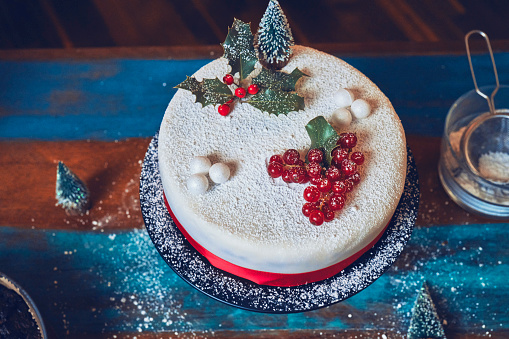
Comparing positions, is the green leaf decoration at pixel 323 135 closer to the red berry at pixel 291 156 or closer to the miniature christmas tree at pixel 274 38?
the red berry at pixel 291 156

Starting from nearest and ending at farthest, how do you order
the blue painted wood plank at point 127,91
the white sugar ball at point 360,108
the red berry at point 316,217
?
the red berry at point 316,217, the white sugar ball at point 360,108, the blue painted wood plank at point 127,91

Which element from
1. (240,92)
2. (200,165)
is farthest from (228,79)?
(200,165)

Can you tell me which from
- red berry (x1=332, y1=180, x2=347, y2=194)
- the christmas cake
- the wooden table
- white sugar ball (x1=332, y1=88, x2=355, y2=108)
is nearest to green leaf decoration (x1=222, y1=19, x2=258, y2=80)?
the christmas cake

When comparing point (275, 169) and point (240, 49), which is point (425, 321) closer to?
point (275, 169)

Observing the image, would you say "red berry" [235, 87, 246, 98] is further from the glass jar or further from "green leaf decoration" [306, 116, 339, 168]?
the glass jar

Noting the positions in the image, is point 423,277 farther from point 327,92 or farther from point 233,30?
point 233,30

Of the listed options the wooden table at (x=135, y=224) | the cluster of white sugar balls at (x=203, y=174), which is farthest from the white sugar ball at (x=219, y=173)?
the wooden table at (x=135, y=224)
